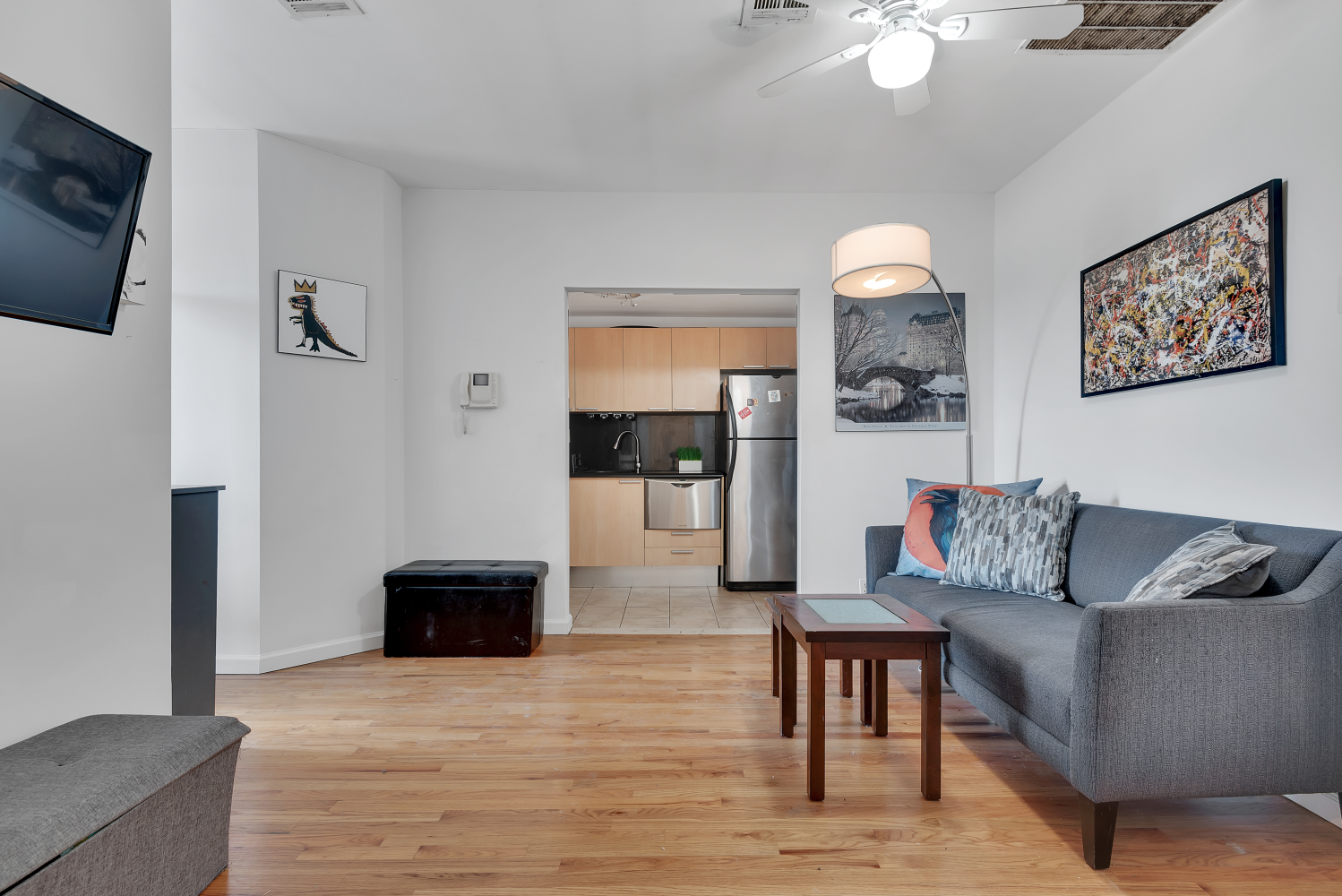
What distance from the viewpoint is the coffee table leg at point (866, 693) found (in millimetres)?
2488

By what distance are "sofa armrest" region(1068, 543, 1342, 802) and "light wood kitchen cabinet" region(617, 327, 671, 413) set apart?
431cm

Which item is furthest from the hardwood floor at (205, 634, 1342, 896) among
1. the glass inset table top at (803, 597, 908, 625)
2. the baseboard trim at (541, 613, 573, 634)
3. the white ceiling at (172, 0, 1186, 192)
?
the white ceiling at (172, 0, 1186, 192)

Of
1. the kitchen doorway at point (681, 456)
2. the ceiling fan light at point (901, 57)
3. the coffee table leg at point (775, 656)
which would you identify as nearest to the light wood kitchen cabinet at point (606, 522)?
the kitchen doorway at point (681, 456)

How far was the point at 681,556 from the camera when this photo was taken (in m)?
5.30

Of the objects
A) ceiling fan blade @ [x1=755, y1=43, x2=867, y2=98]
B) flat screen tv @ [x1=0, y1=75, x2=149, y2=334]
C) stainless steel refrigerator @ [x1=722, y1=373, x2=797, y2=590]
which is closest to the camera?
flat screen tv @ [x1=0, y1=75, x2=149, y2=334]

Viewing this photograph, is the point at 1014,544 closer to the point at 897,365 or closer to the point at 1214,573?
the point at 1214,573

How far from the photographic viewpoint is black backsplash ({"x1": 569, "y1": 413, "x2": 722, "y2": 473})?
6.07m

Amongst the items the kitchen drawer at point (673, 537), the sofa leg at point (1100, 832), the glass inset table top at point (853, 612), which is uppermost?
the glass inset table top at point (853, 612)

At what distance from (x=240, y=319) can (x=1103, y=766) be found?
3.81 metres

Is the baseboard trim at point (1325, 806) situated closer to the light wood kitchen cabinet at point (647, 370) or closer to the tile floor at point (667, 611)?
the tile floor at point (667, 611)

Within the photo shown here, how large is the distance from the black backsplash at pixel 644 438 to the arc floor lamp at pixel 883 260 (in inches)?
137

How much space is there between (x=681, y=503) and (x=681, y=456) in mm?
Result: 536

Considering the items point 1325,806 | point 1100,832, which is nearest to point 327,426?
point 1100,832

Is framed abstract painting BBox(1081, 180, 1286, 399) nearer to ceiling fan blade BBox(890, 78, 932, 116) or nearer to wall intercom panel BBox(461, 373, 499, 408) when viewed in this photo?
ceiling fan blade BBox(890, 78, 932, 116)
